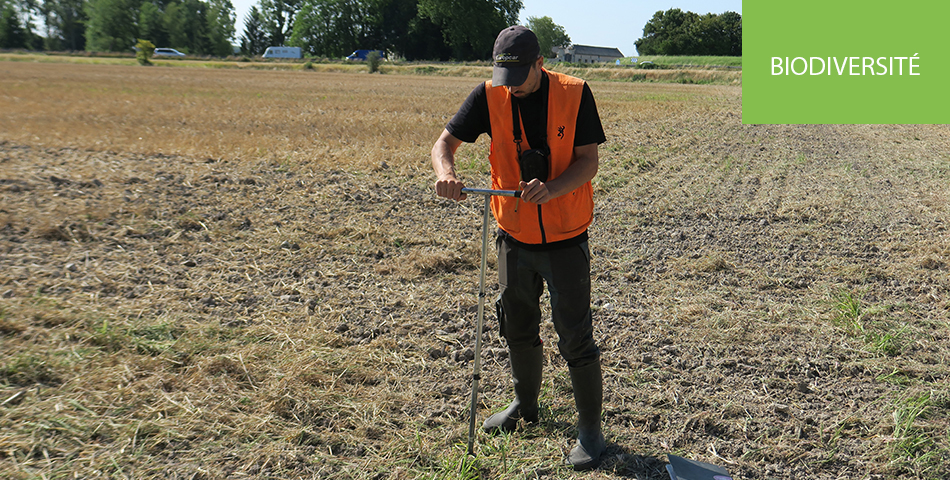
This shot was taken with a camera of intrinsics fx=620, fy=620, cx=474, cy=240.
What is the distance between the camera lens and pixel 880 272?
5781 millimetres

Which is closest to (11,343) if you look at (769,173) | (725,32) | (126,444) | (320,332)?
(126,444)

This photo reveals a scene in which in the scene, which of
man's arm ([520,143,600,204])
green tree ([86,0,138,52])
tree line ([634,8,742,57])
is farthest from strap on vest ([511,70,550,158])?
tree line ([634,8,742,57])

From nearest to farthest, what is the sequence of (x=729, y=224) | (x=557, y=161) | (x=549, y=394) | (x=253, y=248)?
(x=557, y=161) < (x=549, y=394) < (x=253, y=248) < (x=729, y=224)

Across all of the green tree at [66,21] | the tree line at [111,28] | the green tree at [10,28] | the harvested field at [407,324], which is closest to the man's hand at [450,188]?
the harvested field at [407,324]

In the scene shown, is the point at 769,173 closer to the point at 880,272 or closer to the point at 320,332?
the point at 880,272

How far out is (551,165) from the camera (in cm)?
290

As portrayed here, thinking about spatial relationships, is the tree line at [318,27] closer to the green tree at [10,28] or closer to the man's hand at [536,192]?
the green tree at [10,28]

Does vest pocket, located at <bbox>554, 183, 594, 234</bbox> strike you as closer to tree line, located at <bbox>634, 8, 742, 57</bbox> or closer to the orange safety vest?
the orange safety vest

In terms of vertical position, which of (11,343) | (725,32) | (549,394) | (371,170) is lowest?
(549,394)

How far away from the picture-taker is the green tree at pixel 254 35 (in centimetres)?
10862

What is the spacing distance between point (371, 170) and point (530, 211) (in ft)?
23.9

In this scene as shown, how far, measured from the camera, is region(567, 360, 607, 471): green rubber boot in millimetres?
3092

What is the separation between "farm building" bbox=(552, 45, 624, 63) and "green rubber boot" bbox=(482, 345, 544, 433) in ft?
405

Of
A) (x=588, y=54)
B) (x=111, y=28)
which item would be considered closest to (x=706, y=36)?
(x=588, y=54)
